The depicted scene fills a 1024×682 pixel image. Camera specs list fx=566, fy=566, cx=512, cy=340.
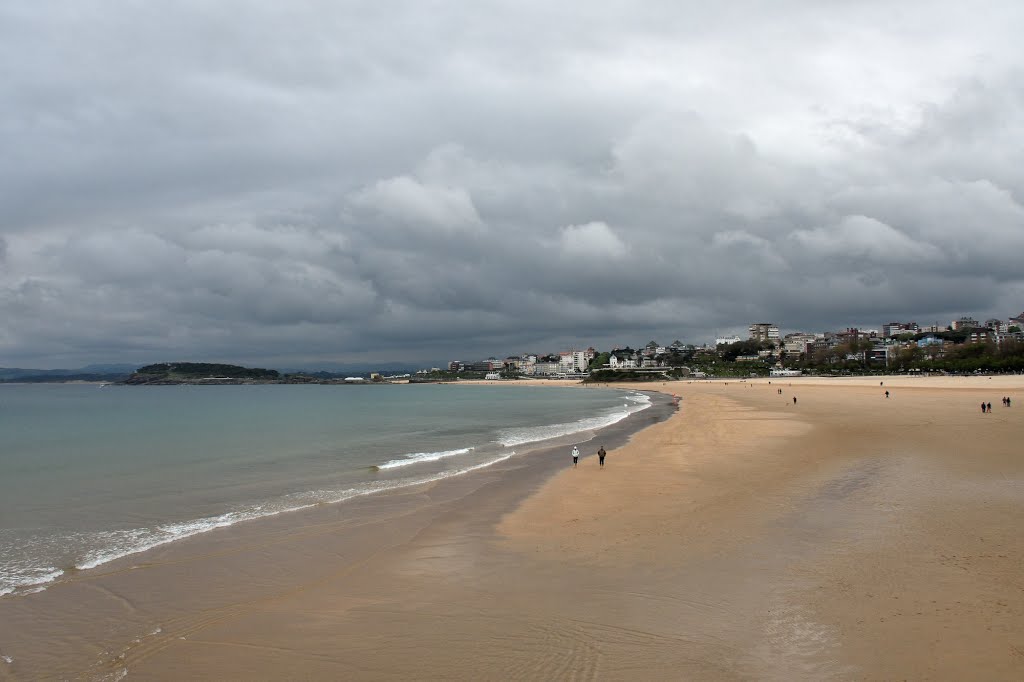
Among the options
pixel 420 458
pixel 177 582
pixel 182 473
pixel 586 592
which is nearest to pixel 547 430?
pixel 420 458

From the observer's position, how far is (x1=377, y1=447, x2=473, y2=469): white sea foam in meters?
22.4

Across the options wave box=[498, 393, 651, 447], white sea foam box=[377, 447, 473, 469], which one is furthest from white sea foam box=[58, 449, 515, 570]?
wave box=[498, 393, 651, 447]

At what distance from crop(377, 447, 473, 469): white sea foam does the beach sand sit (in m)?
7.04

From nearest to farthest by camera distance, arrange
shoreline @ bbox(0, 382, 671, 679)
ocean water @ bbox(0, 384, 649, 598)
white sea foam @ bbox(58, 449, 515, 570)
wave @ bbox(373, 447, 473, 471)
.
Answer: shoreline @ bbox(0, 382, 671, 679) → white sea foam @ bbox(58, 449, 515, 570) → ocean water @ bbox(0, 384, 649, 598) → wave @ bbox(373, 447, 473, 471)

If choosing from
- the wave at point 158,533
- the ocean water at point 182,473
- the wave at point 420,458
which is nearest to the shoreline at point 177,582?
the wave at point 158,533

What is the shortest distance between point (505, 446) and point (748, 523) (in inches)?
686

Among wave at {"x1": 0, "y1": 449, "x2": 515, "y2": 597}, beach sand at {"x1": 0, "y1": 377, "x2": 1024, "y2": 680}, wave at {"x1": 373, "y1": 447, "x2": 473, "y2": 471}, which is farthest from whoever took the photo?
wave at {"x1": 373, "y1": 447, "x2": 473, "y2": 471}

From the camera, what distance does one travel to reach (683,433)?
97.9 ft

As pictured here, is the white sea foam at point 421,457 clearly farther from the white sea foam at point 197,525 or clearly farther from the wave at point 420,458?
the white sea foam at point 197,525

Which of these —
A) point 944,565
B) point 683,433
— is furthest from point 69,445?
point 944,565

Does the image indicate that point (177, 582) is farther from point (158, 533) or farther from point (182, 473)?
point (182, 473)

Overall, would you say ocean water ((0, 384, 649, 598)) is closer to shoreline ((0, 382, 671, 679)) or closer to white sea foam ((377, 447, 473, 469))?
white sea foam ((377, 447, 473, 469))

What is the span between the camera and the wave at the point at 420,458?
2230cm

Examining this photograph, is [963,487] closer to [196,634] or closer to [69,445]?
[196,634]
